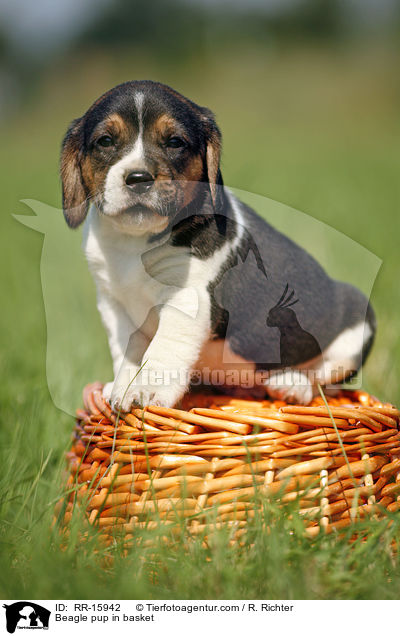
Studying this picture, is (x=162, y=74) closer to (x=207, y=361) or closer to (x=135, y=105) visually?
(x=135, y=105)

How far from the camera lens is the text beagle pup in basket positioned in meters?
2.64

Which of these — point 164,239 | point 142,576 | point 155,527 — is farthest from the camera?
point 164,239

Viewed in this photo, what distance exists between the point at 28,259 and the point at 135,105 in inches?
170

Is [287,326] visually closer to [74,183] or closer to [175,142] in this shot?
[175,142]

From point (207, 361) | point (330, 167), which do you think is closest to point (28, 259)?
point (330, 167)

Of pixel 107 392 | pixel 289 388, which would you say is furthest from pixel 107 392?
pixel 289 388

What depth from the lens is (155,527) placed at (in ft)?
7.48

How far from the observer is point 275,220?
3436 millimetres

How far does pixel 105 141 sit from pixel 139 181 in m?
0.30

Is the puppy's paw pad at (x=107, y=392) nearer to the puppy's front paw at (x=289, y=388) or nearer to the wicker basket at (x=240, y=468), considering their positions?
the wicker basket at (x=240, y=468)
